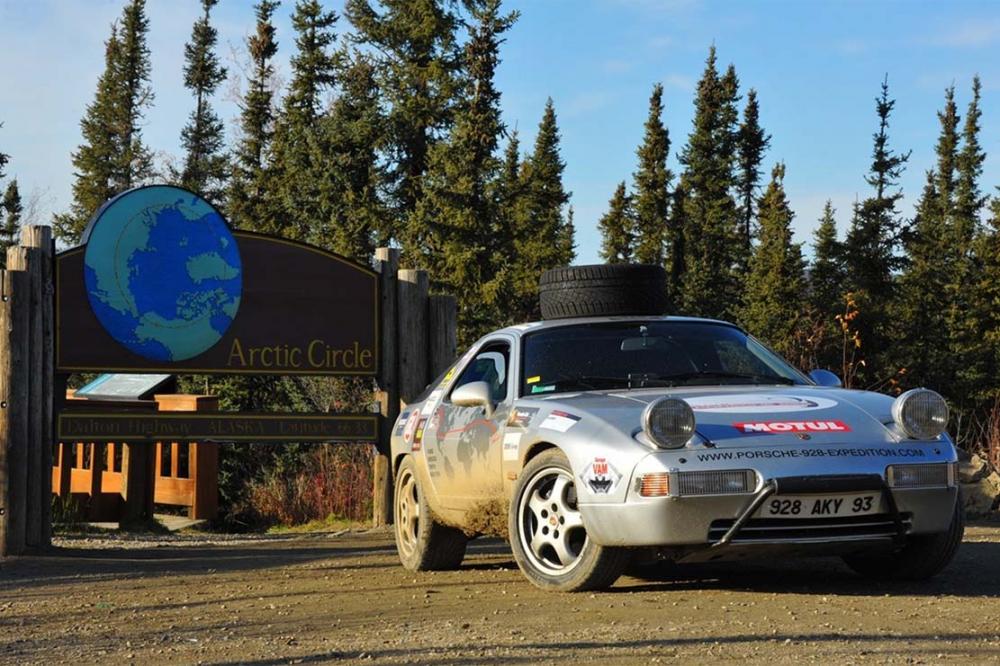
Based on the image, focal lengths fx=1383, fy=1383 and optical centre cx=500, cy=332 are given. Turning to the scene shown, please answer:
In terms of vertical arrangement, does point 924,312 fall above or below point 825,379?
above

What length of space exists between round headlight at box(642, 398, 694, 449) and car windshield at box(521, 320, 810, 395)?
1.24m

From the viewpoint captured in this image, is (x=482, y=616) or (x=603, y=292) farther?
(x=603, y=292)

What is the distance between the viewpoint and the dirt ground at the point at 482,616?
5562 millimetres

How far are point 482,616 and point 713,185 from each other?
7204 cm

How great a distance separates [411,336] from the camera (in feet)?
42.5

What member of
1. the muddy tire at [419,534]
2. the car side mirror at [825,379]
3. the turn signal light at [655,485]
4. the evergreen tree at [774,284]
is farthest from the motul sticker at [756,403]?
the evergreen tree at [774,284]

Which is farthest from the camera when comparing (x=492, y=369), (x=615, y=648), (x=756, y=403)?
(x=492, y=369)

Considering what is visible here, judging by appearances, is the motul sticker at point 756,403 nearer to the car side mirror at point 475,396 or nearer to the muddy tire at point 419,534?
the car side mirror at point 475,396

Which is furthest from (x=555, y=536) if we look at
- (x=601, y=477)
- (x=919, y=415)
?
(x=919, y=415)

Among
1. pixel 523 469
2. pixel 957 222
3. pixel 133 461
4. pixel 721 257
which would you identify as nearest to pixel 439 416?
pixel 523 469

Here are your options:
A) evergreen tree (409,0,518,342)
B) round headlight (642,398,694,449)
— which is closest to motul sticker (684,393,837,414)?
round headlight (642,398,694,449)

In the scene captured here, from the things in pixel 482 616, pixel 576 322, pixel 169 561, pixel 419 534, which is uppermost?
pixel 576 322

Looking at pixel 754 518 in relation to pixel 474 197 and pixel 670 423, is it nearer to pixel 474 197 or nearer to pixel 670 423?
pixel 670 423

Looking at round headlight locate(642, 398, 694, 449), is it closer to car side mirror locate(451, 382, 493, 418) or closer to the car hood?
the car hood
